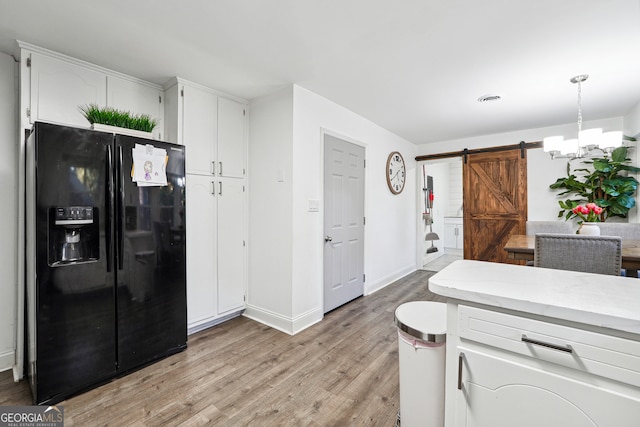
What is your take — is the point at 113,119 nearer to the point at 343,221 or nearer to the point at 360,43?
the point at 360,43

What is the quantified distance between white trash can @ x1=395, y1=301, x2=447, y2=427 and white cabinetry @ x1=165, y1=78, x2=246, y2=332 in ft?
6.62

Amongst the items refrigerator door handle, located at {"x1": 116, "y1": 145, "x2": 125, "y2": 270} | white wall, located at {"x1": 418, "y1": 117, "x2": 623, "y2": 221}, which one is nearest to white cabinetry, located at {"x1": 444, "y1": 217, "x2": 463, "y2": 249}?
white wall, located at {"x1": 418, "y1": 117, "x2": 623, "y2": 221}

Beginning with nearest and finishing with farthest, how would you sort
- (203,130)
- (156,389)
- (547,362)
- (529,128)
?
(547,362)
(156,389)
(203,130)
(529,128)

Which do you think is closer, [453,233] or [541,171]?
[541,171]

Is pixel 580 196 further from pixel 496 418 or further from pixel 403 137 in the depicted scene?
pixel 496 418

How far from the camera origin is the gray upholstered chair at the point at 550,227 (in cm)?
332

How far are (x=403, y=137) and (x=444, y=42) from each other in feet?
9.03

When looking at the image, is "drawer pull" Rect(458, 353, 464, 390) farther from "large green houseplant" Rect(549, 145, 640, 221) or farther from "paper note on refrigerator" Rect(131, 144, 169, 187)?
"large green houseplant" Rect(549, 145, 640, 221)

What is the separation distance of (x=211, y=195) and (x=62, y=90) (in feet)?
4.36

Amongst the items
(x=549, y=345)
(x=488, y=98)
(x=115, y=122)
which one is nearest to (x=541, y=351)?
(x=549, y=345)

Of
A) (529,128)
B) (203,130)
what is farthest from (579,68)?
(203,130)

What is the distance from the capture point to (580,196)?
3842mm

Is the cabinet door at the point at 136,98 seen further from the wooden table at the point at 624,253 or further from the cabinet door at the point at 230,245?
the wooden table at the point at 624,253

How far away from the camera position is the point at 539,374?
0.92m
